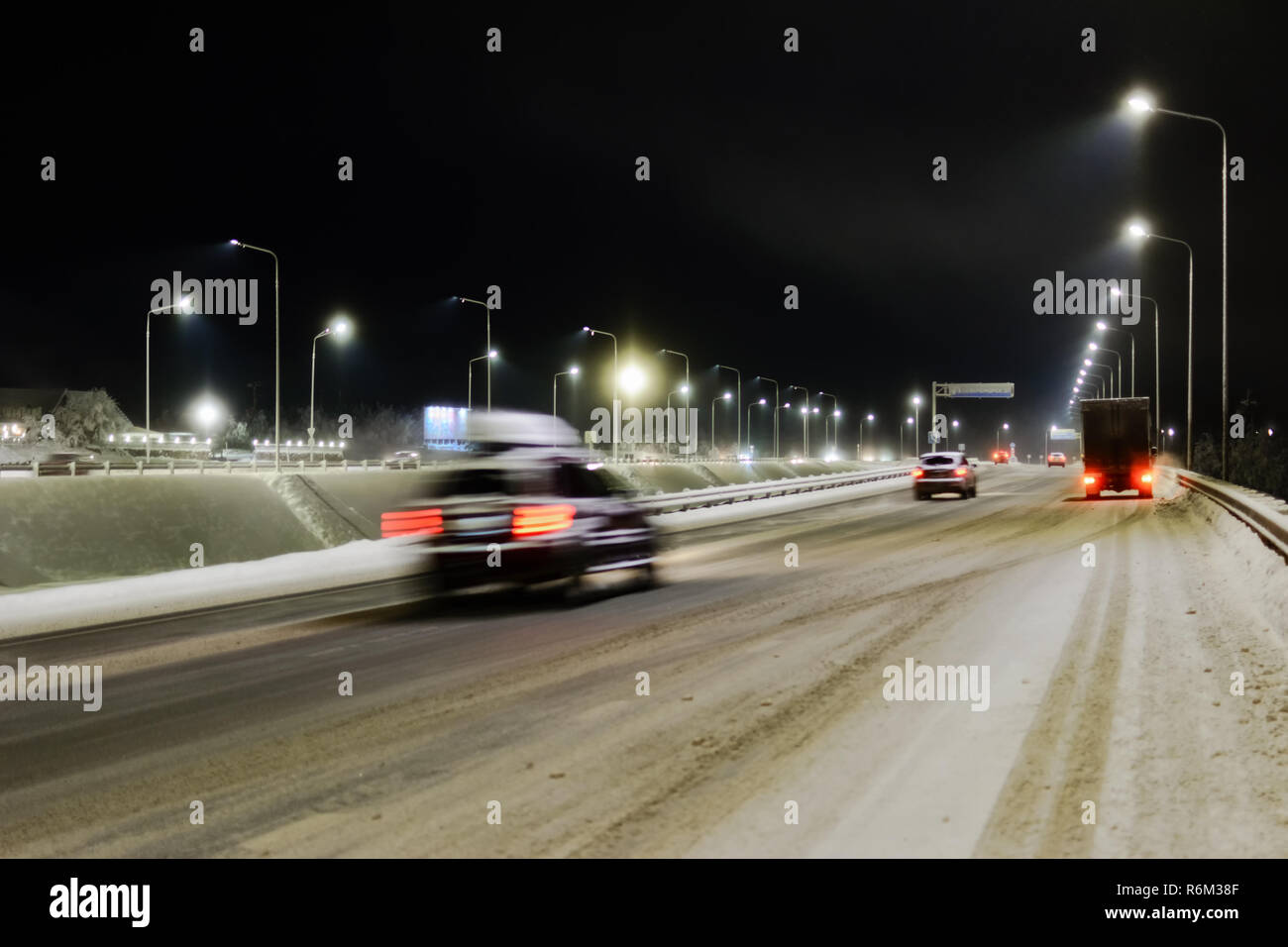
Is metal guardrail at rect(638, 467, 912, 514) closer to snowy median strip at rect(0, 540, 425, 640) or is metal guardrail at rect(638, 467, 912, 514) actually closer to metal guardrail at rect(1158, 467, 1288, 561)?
snowy median strip at rect(0, 540, 425, 640)

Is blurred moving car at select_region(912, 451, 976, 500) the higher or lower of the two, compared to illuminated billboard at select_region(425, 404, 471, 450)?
lower

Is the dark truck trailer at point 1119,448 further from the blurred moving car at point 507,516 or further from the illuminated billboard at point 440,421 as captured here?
the illuminated billboard at point 440,421

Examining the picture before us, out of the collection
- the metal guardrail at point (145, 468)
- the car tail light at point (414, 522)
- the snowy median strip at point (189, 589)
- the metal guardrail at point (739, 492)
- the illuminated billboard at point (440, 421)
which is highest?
the illuminated billboard at point (440, 421)

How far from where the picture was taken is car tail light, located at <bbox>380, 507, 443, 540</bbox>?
41.4 feet

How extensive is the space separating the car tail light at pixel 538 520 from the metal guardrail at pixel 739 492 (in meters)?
11.3

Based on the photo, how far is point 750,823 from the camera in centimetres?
483

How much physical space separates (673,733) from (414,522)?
7015 mm

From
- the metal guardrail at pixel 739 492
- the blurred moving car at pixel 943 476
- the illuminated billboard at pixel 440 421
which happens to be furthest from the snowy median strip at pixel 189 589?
the illuminated billboard at pixel 440 421

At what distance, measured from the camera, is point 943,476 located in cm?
3812

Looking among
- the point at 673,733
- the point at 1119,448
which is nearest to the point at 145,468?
the point at 1119,448

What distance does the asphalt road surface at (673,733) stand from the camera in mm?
4754

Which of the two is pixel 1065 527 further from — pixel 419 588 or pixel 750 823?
pixel 750 823

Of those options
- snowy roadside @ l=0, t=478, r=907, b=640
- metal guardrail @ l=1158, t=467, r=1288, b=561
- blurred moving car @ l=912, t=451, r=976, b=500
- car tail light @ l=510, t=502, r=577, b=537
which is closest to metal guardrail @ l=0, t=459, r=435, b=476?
blurred moving car @ l=912, t=451, r=976, b=500

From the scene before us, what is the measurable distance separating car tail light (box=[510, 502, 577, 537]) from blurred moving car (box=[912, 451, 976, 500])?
27.2 metres
